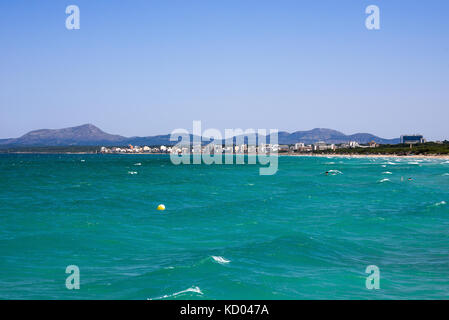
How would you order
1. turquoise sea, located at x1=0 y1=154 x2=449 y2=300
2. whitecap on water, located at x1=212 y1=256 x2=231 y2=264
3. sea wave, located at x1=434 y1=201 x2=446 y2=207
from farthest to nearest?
sea wave, located at x1=434 y1=201 x2=446 y2=207 < whitecap on water, located at x1=212 y1=256 x2=231 y2=264 < turquoise sea, located at x1=0 y1=154 x2=449 y2=300

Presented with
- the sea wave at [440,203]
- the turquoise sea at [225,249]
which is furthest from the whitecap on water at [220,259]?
the sea wave at [440,203]

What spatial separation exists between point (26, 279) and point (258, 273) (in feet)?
38.3

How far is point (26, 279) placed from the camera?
66.1 feet

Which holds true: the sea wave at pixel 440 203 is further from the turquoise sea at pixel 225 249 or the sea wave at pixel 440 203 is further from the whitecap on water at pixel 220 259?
the whitecap on water at pixel 220 259

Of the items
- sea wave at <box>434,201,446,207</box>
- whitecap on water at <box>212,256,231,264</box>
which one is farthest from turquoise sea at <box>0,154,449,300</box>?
sea wave at <box>434,201,446,207</box>

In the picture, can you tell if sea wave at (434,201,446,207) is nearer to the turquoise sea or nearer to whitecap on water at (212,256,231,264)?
the turquoise sea

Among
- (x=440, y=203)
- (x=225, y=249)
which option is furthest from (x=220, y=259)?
(x=440, y=203)

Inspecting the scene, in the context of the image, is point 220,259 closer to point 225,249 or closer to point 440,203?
point 225,249

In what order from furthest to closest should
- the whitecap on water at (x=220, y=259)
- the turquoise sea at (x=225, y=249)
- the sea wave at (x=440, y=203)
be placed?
the sea wave at (x=440, y=203)
the whitecap on water at (x=220, y=259)
the turquoise sea at (x=225, y=249)
